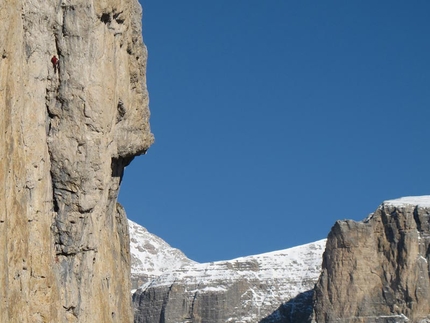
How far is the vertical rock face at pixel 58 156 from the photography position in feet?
84.1

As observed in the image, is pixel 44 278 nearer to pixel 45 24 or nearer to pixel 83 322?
pixel 83 322

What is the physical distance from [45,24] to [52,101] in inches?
62.8

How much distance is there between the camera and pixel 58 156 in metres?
29.0

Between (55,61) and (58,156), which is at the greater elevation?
(55,61)

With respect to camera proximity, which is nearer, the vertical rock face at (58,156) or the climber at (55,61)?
the vertical rock face at (58,156)

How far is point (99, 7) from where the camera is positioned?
30094 millimetres

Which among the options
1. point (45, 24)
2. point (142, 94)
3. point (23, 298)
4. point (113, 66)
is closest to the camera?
point (23, 298)

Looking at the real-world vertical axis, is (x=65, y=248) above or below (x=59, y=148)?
below

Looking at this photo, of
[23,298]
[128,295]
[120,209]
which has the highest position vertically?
[120,209]

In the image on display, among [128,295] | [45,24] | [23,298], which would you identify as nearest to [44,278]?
[23,298]

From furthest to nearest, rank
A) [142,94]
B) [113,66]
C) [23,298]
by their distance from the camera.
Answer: [142,94], [113,66], [23,298]

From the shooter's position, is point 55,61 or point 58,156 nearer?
point 55,61

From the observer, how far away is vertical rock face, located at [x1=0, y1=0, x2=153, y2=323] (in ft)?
84.1

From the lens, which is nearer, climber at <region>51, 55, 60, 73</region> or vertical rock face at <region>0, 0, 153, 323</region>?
vertical rock face at <region>0, 0, 153, 323</region>
